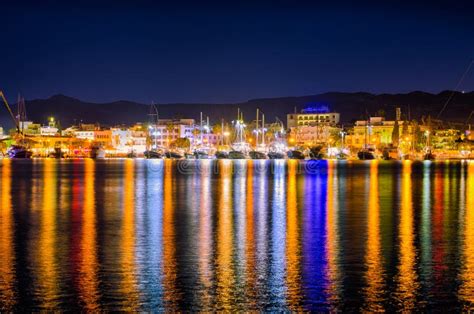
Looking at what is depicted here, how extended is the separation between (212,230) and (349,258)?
6285 mm

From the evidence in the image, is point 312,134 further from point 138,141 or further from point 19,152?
point 19,152

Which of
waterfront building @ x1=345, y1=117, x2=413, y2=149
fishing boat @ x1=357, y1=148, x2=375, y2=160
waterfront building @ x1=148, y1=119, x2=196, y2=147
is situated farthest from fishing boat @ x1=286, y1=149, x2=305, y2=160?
waterfront building @ x1=148, y1=119, x2=196, y2=147

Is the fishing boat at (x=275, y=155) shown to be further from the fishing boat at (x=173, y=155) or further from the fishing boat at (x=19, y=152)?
the fishing boat at (x=19, y=152)

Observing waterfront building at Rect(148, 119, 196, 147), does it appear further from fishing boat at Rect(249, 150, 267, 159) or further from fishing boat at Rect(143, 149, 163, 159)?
fishing boat at Rect(249, 150, 267, 159)

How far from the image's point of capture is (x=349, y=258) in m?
16.3

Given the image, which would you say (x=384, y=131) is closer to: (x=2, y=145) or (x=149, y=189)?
(x=2, y=145)

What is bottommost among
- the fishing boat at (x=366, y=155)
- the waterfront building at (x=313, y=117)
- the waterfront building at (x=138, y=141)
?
the fishing boat at (x=366, y=155)

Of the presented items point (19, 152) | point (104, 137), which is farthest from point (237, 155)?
point (104, 137)

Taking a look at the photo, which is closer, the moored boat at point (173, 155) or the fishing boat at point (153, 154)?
the moored boat at point (173, 155)

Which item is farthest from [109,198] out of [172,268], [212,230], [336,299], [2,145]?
[2,145]

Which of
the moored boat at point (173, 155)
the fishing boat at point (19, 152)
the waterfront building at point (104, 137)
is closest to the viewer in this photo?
the moored boat at point (173, 155)

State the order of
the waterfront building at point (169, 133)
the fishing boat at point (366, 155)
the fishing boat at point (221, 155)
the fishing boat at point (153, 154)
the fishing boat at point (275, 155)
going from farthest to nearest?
1. the waterfront building at point (169, 133)
2. the fishing boat at point (153, 154)
3. the fishing boat at point (366, 155)
4. the fishing boat at point (221, 155)
5. the fishing boat at point (275, 155)

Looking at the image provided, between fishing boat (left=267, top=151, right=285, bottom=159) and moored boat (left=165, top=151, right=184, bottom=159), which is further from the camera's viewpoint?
moored boat (left=165, top=151, right=184, bottom=159)

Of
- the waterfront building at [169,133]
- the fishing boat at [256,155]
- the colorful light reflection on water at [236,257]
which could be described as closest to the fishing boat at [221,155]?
the fishing boat at [256,155]
